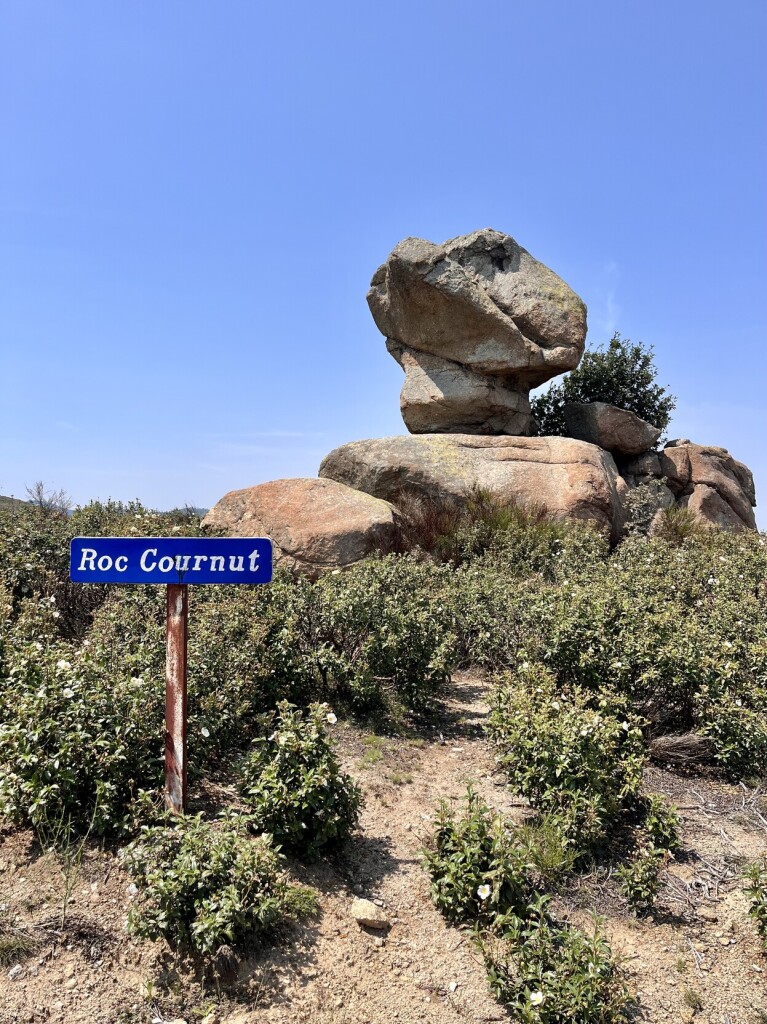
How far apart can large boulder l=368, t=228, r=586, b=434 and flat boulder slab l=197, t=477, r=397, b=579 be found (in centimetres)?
431

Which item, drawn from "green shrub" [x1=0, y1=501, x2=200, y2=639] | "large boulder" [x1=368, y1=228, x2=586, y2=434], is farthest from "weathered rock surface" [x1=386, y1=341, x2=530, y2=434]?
"green shrub" [x1=0, y1=501, x2=200, y2=639]

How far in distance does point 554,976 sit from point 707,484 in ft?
48.2

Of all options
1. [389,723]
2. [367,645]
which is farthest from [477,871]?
[367,645]

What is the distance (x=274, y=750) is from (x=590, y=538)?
7.60 metres

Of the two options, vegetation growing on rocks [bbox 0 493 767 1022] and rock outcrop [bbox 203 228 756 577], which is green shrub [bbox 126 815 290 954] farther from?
rock outcrop [bbox 203 228 756 577]

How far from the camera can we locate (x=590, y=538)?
10.6 m

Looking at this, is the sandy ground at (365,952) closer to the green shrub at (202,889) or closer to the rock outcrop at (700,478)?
the green shrub at (202,889)

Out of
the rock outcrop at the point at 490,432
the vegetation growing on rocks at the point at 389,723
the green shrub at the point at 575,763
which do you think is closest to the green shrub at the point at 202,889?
the vegetation growing on rocks at the point at 389,723

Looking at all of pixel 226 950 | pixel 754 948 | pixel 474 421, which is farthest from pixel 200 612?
pixel 474 421

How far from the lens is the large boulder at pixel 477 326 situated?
542 inches

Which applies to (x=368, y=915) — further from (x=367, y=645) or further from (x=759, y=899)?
(x=367, y=645)

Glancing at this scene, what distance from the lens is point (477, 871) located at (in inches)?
137

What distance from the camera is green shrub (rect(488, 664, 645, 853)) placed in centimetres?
393

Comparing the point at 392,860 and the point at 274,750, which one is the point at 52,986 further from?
the point at 392,860
